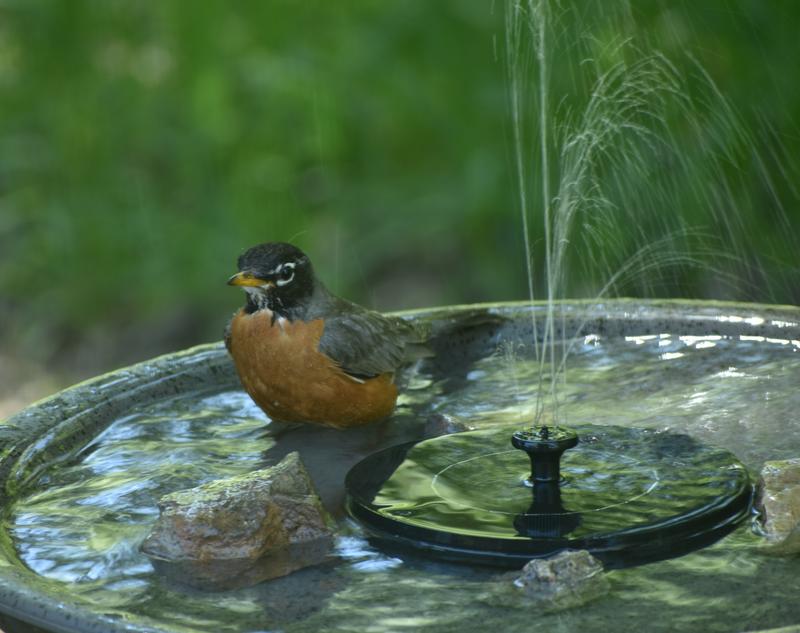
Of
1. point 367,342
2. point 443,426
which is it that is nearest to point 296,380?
point 367,342

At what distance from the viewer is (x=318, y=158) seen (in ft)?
20.2

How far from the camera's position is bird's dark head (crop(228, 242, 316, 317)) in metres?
3.14

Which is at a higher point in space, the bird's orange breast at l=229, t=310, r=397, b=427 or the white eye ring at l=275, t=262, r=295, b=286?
the white eye ring at l=275, t=262, r=295, b=286

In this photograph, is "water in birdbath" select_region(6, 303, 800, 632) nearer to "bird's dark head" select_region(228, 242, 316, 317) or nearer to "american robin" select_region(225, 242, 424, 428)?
"american robin" select_region(225, 242, 424, 428)

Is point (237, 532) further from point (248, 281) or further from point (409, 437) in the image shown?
point (248, 281)

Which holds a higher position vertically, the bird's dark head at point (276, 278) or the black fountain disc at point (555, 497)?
the bird's dark head at point (276, 278)

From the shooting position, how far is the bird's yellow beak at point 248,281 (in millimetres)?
3092

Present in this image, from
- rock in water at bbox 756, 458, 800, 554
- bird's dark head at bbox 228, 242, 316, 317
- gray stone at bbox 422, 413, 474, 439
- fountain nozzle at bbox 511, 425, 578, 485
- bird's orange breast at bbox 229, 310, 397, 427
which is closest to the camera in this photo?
rock in water at bbox 756, 458, 800, 554

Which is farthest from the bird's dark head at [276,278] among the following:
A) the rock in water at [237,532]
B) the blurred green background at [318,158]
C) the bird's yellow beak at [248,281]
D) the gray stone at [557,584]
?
the blurred green background at [318,158]

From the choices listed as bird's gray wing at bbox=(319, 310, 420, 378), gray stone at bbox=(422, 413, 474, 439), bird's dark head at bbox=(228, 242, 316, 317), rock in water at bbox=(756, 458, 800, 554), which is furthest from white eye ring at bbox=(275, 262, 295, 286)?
rock in water at bbox=(756, 458, 800, 554)

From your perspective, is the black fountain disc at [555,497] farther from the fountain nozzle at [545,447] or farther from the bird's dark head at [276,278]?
the bird's dark head at [276,278]

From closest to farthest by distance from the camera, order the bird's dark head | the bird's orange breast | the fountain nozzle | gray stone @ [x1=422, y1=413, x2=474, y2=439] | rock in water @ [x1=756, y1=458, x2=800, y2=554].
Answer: rock in water @ [x1=756, y1=458, x2=800, y2=554] < the fountain nozzle < gray stone @ [x1=422, y1=413, x2=474, y2=439] < the bird's orange breast < the bird's dark head

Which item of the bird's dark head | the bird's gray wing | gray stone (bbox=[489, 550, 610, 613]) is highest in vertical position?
the bird's dark head

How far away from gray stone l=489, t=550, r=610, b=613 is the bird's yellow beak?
1382 millimetres
